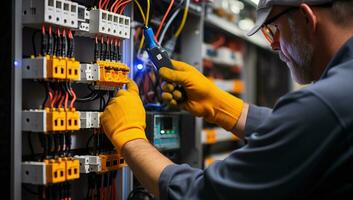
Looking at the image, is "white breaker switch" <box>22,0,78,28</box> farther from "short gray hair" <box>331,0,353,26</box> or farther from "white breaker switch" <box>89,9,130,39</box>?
"short gray hair" <box>331,0,353,26</box>

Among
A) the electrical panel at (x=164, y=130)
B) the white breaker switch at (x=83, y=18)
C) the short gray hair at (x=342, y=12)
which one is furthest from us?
the electrical panel at (x=164, y=130)

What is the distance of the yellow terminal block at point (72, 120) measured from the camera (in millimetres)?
1333

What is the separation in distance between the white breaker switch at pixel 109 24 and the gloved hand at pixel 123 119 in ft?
0.73

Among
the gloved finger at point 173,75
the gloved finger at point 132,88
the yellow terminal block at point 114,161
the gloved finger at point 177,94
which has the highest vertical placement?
the gloved finger at point 173,75

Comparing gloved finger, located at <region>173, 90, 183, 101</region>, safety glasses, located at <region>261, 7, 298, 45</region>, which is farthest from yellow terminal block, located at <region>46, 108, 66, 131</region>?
safety glasses, located at <region>261, 7, 298, 45</region>

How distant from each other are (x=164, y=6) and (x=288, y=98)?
1096 millimetres

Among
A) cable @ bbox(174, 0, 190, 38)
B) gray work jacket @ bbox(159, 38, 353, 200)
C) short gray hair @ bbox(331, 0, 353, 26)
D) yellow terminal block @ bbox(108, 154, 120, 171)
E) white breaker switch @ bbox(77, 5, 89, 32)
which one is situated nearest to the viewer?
gray work jacket @ bbox(159, 38, 353, 200)

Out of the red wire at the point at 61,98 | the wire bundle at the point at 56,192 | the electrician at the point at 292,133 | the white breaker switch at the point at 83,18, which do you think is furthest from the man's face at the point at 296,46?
the wire bundle at the point at 56,192

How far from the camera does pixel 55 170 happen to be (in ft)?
4.21

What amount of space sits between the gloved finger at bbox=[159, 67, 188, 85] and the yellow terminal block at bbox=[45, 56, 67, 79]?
0.36 meters

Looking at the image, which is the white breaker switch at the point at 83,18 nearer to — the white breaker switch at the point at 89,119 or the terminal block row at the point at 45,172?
the white breaker switch at the point at 89,119

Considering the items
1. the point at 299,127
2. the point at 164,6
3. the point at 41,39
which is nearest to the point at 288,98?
the point at 299,127

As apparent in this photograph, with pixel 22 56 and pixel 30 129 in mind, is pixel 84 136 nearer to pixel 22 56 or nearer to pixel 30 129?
pixel 30 129

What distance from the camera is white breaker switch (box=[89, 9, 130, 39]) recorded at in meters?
1.44
